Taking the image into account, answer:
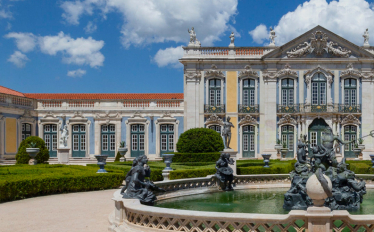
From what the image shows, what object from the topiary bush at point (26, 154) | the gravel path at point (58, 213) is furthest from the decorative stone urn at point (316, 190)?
the topiary bush at point (26, 154)

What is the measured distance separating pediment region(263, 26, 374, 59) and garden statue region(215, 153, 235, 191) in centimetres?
1679

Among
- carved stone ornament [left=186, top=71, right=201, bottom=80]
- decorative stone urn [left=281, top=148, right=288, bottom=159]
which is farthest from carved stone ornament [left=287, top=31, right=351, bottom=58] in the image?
decorative stone urn [left=281, top=148, right=288, bottom=159]

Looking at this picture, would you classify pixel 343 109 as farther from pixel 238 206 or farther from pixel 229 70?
pixel 238 206

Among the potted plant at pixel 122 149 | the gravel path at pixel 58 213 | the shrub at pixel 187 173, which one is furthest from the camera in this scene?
the potted plant at pixel 122 149

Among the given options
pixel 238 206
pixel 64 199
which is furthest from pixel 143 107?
pixel 238 206

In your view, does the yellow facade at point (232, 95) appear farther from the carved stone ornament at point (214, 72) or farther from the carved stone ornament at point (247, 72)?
the carved stone ornament at point (214, 72)

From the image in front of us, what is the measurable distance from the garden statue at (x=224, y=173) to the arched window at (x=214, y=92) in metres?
16.1

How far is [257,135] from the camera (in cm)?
2891

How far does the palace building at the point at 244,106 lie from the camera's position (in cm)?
2828

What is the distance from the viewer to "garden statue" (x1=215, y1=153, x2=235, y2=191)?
42.4 feet

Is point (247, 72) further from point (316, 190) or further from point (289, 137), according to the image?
point (316, 190)

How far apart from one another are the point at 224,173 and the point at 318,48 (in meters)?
18.2

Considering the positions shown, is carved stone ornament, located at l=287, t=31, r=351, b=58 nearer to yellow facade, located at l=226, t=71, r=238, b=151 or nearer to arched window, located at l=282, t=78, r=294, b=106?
arched window, located at l=282, t=78, r=294, b=106

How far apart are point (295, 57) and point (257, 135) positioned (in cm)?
579
